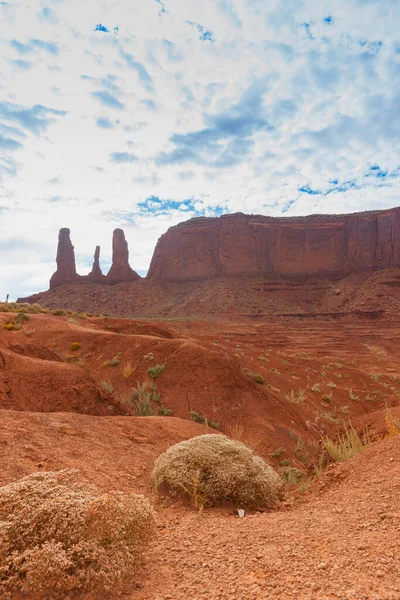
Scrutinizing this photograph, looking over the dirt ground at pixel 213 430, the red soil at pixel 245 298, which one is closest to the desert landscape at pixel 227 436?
the dirt ground at pixel 213 430

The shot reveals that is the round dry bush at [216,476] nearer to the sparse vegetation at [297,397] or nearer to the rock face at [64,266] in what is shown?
the sparse vegetation at [297,397]

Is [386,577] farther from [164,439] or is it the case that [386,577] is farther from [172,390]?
[172,390]

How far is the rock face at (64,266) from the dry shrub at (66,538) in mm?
82787

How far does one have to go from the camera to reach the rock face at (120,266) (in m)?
80.6

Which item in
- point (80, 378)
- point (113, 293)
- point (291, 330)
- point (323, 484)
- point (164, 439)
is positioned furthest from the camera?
point (113, 293)

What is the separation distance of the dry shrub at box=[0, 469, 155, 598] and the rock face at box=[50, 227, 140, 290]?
79229mm

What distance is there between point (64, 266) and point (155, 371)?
7546cm

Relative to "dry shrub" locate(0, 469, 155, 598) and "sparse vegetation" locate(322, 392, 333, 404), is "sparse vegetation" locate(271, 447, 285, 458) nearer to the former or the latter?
"dry shrub" locate(0, 469, 155, 598)

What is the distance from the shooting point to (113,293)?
7388 centimetres

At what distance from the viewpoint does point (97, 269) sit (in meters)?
81.8

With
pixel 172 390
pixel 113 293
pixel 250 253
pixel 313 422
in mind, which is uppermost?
pixel 250 253

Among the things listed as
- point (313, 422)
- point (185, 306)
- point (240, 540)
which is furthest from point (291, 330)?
point (240, 540)

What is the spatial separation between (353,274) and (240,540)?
260 feet

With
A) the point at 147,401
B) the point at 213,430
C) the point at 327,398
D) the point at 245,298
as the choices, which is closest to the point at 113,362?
the point at 147,401
